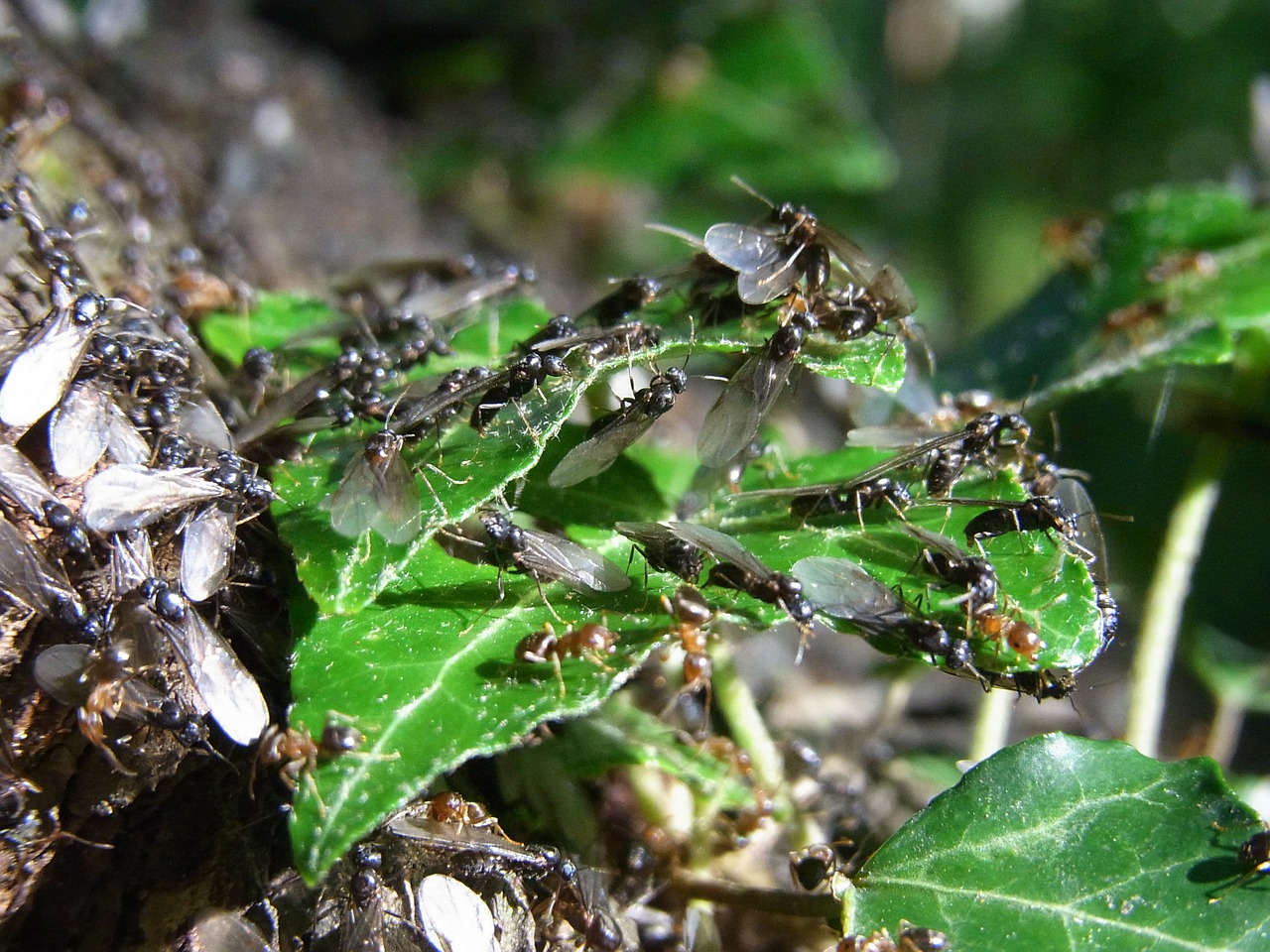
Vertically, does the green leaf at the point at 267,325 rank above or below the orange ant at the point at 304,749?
above

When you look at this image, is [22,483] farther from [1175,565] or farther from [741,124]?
[741,124]

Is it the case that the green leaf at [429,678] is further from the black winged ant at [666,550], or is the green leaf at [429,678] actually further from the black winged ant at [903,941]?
the black winged ant at [903,941]

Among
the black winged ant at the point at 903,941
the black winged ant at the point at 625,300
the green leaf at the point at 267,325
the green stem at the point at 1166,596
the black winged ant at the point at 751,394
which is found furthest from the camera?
the green stem at the point at 1166,596

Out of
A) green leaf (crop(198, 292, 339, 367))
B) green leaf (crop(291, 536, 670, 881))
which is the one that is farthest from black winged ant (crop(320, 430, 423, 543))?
green leaf (crop(198, 292, 339, 367))

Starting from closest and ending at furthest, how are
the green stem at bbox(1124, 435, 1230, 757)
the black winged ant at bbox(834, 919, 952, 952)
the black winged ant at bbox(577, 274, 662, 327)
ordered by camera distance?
the black winged ant at bbox(834, 919, 952, 952), the black winged ant at bbox(577, 274, 662, 327), the green stem at bbox(1124, 435, 1230, 757)

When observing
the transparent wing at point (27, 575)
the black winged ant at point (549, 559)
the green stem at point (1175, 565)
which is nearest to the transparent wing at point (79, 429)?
the transparent wing at point (27, 575)

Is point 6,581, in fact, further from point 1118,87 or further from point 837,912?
point 1118,87

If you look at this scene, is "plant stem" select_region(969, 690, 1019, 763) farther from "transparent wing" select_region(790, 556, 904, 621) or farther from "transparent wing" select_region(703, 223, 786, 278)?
"transparent wing" select_region(703, 223, 786, 278)
